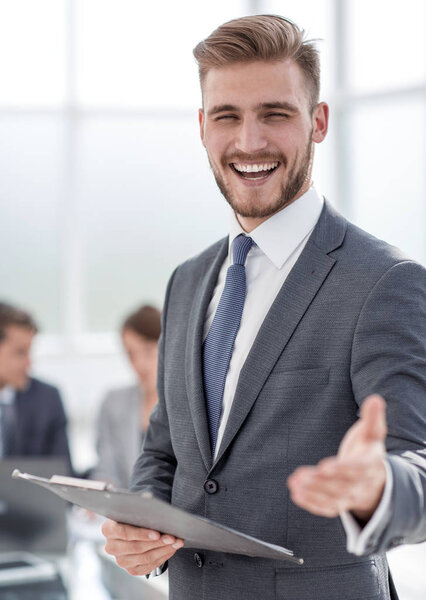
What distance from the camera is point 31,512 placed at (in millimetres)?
2707

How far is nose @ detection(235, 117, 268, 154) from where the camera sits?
147 centimetres

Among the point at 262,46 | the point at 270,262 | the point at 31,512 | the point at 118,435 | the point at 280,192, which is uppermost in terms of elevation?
the point at 262,46

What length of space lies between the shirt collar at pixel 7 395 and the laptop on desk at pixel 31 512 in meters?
1.08

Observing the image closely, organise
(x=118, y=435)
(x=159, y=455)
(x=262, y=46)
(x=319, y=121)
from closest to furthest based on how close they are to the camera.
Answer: (x=262, y=46)
(x=319, y=121)
(x=159, y=455)
(x=118, y=435)

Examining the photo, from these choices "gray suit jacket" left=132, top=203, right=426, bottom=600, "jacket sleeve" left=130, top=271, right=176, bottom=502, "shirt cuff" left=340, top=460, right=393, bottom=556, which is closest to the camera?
"shirt cuff" left=340, top=460, right=393, bottom=556

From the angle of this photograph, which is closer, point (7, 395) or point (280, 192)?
point (280, 192)

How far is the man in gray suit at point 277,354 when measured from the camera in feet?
4.32

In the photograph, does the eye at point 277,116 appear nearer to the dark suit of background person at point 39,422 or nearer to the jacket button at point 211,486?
the jacket button at point 211,486

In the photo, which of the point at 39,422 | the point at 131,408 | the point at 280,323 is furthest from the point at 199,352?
the point at 39,422

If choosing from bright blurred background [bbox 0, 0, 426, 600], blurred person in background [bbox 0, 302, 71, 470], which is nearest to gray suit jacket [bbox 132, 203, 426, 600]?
blurred person in background [bbox 0, 302, 71, 470]

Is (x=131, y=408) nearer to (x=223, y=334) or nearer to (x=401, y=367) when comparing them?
(x=223, y=334)

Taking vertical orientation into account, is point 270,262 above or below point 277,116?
below

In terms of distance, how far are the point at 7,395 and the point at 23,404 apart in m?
0.09

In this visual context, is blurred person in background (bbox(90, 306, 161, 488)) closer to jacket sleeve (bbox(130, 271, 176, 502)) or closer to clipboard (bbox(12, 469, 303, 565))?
jacket sleeve (bbox(130, 271, 176, 502))
